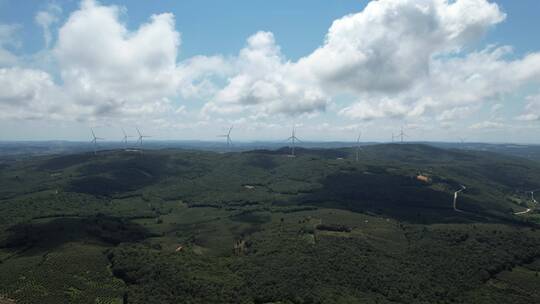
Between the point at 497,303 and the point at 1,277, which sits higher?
the point at 1,277

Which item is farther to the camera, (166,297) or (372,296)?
(372,296)

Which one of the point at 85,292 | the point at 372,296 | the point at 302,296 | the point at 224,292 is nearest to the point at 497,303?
the point at 372,296

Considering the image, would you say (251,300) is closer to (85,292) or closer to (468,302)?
(85,292)

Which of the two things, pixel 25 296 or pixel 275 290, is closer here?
pixel 25 296

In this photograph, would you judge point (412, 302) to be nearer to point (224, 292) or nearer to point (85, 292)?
point (224, 292)

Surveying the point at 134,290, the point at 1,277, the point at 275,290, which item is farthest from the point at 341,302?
the point at 1,277

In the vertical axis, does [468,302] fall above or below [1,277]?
below

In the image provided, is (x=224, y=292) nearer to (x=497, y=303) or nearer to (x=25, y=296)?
(x=25, y=296)
